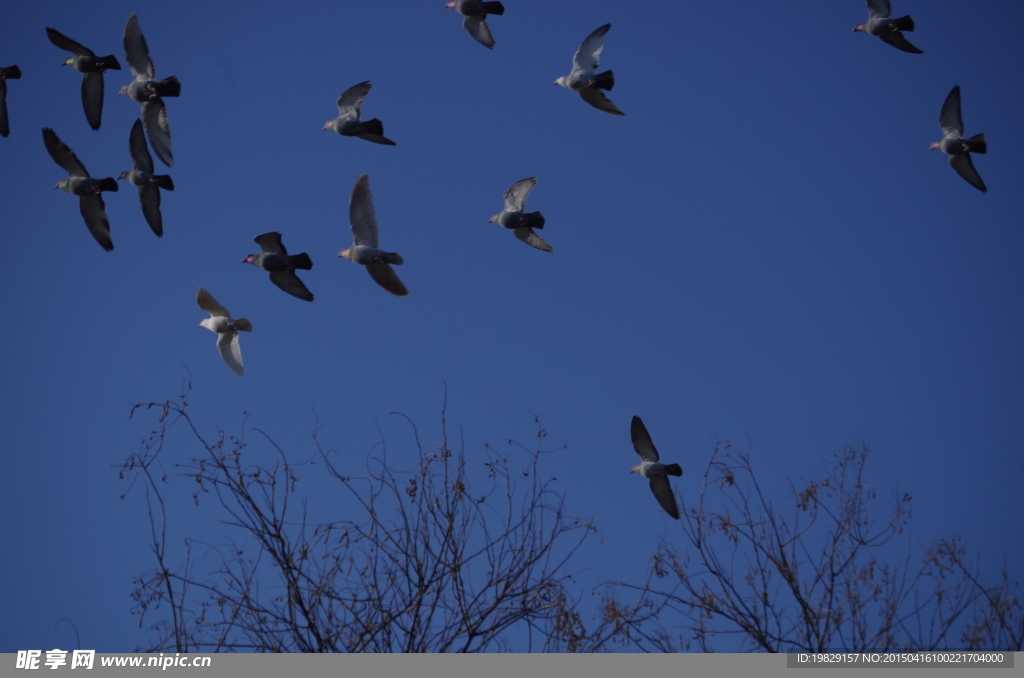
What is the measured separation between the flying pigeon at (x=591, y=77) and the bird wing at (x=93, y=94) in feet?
18.7

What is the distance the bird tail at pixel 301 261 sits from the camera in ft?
36.3

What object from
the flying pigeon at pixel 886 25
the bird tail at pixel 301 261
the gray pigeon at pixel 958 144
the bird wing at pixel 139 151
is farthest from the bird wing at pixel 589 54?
the bird wing at pixel 139 151

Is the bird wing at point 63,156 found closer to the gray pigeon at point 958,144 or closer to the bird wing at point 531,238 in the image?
the bird wing at point 531,238

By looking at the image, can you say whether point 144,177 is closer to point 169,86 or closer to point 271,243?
point 169,86

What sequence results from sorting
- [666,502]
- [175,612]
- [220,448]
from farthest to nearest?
[666,502], [220,448], [175,612]

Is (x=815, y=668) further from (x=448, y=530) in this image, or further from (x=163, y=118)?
(x=163, y=118)

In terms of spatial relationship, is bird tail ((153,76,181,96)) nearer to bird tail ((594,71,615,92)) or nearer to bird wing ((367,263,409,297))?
bird wing ((367,263,409,297))

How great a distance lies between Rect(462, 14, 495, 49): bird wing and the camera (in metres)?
11.7

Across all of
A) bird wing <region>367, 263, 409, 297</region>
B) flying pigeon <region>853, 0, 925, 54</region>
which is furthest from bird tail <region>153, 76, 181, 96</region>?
flying pigeon <region>853, 0, 925, 54</region>

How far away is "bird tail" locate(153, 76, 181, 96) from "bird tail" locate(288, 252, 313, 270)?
96.2 inches

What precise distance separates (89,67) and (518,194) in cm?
554

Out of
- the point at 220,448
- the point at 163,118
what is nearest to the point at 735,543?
the point at 220,448

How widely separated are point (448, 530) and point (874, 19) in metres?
8.37

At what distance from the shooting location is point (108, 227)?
40.1 feet
